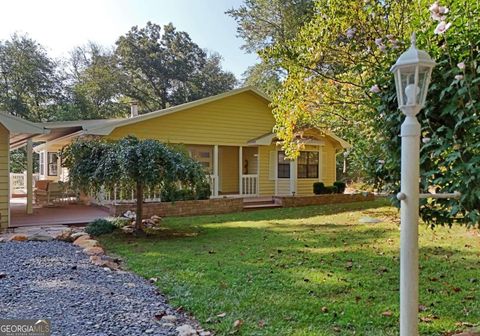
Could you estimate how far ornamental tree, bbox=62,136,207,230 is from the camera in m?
7.82

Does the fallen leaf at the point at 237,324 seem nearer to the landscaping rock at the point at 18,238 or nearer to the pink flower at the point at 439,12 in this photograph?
the pink flower at the point at 439,12

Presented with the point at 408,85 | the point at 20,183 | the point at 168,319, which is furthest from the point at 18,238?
the point at 20,183

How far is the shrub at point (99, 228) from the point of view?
28.2ft

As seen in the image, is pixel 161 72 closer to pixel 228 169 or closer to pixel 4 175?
pixel 228 169

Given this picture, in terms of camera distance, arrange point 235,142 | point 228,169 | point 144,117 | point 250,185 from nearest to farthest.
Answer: point 144,117
point 235,142
point 250,185
point 228,169

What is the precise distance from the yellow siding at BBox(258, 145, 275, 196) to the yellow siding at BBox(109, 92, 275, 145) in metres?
0.73

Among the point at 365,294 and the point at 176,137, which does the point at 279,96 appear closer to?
the point at 176,137

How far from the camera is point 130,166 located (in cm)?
776

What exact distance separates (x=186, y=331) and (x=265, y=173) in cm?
1296

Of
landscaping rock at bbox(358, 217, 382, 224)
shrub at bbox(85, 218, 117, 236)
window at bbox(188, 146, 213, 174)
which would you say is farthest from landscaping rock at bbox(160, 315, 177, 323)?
Result: window at bbox(188, 146, 213, 174)

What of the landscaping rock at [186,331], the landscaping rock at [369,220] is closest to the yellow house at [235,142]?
the landscaping rock at [369,220]

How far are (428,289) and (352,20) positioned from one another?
288 inches

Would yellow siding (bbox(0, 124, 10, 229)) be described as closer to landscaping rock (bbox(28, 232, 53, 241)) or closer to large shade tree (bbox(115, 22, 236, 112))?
landscaping rock (bbox(28, 232, 53, 241))

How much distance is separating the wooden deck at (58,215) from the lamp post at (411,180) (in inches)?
368
